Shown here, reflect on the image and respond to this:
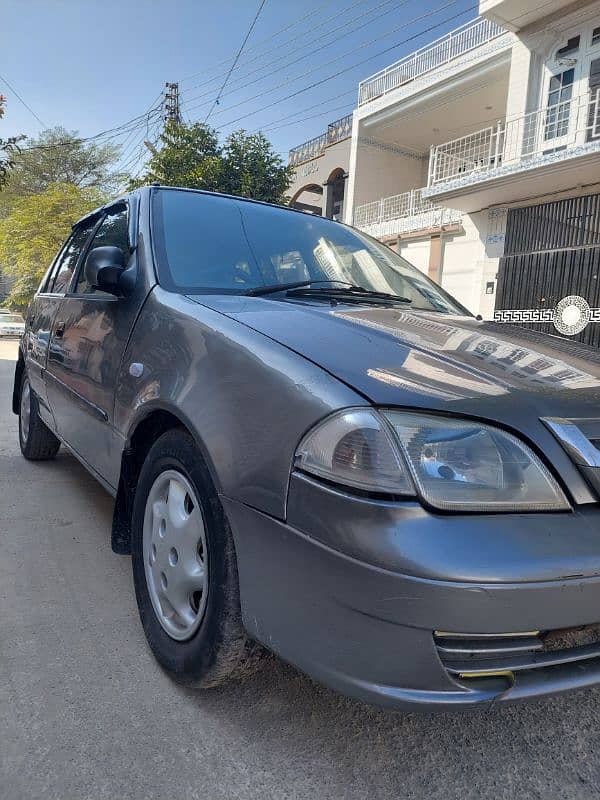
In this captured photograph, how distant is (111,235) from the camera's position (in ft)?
9.55

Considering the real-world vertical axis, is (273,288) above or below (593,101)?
below

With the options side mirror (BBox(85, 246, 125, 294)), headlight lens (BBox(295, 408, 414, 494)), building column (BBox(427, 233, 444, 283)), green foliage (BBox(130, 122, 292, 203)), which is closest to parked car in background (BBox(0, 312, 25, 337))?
green foliage (BBox(130, 122, 292, 203))

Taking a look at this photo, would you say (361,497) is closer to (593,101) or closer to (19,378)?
(19,378)

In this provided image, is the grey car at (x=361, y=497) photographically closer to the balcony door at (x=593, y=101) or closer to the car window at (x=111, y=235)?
the car window at (x=111, y=235)

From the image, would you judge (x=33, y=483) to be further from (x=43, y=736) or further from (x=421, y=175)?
(x=421, y=175)

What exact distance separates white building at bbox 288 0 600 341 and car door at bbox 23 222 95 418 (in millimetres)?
8660

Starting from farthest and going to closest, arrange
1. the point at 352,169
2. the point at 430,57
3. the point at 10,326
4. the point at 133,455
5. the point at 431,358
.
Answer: the point at 10,326, the point at 352,169, the point at 430,57, the point at 133,455, the point at 431,358

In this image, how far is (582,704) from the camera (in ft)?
5.75

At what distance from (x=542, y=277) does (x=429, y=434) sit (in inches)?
448

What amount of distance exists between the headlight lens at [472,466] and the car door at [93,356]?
1.31 metres

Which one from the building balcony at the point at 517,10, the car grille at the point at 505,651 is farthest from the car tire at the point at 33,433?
the building balcony at the point at 517,10

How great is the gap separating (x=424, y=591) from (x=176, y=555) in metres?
0.88

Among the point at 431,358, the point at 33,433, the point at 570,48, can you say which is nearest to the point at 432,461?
the point at 431,358

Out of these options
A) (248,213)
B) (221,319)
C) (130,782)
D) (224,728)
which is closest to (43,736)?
(130,782)
